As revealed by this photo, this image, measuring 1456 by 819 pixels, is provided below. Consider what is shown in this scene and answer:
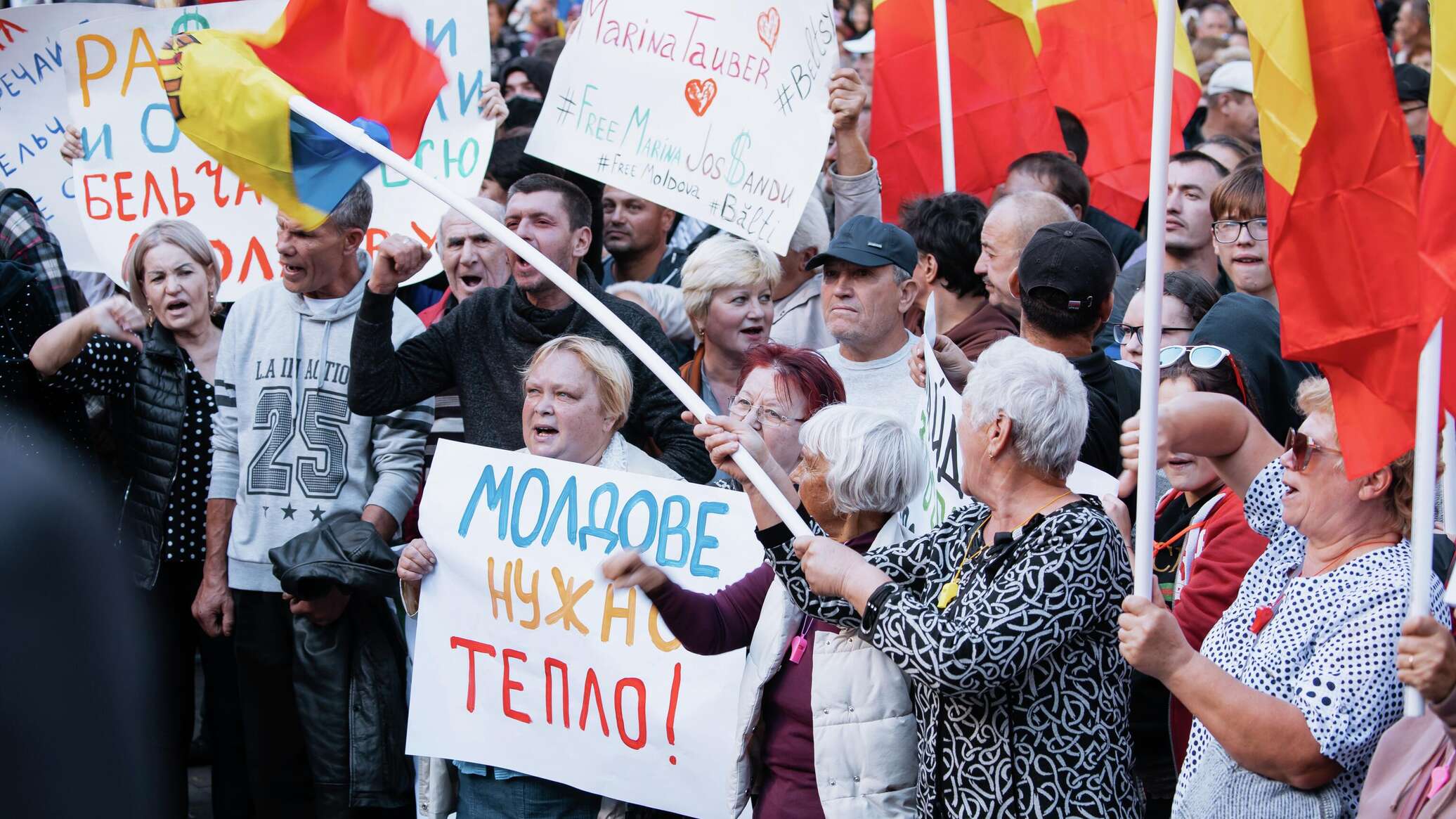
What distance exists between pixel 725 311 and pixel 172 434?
6.25 feet

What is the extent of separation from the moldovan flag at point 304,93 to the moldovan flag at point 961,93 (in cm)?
202

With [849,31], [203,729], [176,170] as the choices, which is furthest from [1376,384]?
[849,31]

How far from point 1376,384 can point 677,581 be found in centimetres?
199

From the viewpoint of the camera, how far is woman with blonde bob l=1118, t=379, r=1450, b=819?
292cm

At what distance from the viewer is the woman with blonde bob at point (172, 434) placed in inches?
217

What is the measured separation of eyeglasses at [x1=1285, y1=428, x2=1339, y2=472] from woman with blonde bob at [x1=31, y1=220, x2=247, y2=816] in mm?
3648

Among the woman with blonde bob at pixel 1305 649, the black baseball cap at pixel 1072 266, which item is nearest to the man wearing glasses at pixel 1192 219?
the black baseball cap at pixel 1072 266

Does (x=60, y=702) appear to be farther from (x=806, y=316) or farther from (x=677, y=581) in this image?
(x=806, y=316)

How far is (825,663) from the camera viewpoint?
3.57m

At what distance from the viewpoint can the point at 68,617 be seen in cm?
212

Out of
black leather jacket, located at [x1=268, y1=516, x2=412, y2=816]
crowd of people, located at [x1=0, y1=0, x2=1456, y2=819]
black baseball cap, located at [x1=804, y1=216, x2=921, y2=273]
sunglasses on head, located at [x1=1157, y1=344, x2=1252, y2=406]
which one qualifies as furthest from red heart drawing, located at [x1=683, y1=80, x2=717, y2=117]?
sunglasses on head, located at [x1=1157, y1=344, x2=1252, y2=406]

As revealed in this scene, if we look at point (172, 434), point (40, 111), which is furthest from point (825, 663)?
point (40, 111)

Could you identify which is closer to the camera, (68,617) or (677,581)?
(68,617)

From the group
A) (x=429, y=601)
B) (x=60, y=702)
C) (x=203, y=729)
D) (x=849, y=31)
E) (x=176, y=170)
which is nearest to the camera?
(x=60, y=702)
